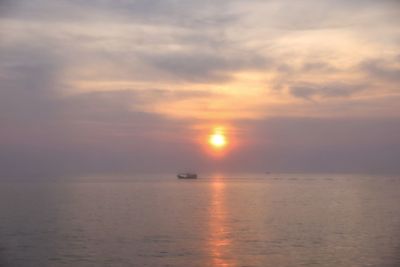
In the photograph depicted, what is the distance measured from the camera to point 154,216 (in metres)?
43.9

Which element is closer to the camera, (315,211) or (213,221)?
(213,221)

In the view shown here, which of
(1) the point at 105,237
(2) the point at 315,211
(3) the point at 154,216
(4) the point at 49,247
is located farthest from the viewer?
(2) the point at 315,211

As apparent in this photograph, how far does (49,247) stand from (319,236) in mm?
15711

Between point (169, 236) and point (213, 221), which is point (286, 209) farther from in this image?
point (169, 236)

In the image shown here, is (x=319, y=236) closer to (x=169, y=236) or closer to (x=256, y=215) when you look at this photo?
(x=169, y=236)

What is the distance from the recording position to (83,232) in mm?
33969

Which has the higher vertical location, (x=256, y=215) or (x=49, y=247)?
(x=49, y=247)

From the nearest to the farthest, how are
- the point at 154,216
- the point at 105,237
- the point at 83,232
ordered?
the point at 105,237
the point at 83,232
the point at 154,216

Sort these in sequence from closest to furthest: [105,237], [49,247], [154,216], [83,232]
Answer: [49,247]
[105,237]
[83,232]
[154,216]

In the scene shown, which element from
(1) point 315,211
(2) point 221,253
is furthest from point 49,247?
(1) point 315,211

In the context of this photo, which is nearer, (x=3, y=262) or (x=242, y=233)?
(x=3, y=262)

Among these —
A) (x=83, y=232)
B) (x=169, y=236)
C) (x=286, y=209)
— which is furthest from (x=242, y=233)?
(x=286, y=209)

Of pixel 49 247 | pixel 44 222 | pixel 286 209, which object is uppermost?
pixel 49 247

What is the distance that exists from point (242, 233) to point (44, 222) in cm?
1608
